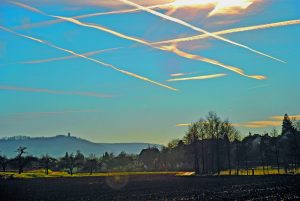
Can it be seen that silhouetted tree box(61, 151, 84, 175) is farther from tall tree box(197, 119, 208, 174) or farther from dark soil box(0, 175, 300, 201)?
dark soil box(0, 175, 300, 201)

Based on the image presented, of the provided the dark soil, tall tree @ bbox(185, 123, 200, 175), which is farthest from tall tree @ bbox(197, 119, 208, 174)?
the dark soil

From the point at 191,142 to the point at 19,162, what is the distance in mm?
61973

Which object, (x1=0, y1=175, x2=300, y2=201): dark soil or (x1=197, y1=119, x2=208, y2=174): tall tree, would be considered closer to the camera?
(x1=0, y1=175, x2=300, y2=201): dark soil

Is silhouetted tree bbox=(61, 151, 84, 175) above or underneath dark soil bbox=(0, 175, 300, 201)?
above

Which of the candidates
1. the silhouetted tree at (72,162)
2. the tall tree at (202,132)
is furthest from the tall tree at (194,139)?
the silhouetted tree at (72,162)

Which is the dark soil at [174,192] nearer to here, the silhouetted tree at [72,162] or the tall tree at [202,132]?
the tall tree at [202,132]

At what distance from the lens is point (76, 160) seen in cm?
17988

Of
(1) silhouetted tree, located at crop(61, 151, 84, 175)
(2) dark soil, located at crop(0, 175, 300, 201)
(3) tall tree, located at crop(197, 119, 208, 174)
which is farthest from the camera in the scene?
Answer: (1) silhouetted tree, located at crop(61, 151, 84, 175)

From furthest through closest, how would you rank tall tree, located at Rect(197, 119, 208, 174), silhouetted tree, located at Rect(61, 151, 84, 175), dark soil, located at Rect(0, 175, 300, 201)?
silhouetted tree, located at Rect(61, 151, 84, 175), tall tree, located at Rect(197, 119, 208, 174), dark soil, located at Rect(0, 175, 300, 201)

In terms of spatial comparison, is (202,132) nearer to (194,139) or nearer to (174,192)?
(194,139)

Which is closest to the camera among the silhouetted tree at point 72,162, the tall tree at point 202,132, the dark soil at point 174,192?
the dark soil at point 174,192

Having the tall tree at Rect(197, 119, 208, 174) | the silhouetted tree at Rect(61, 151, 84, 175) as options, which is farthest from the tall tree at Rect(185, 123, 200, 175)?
the silhouetted tree at Rect(61, 151, 84, 175)

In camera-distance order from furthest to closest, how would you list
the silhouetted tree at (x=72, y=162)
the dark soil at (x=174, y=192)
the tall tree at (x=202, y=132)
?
the silhouetted tree at (x=72, y=162) → the tall tree at (x=202, y=132) → the dark soil at (x=174, y=192)

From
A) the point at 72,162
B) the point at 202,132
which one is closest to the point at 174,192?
the point at 202,132
